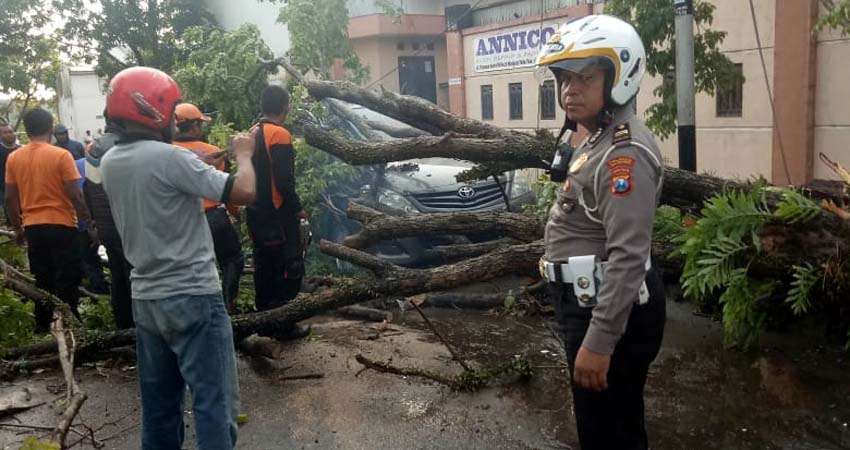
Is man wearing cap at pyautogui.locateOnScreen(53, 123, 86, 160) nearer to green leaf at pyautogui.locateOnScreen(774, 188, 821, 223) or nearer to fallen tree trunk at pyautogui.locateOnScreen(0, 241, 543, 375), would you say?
fallen tree trunk at pyautogui.locateOnScreen(0, 241, 543, 375)

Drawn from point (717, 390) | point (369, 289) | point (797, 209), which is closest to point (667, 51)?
point (797, 209)

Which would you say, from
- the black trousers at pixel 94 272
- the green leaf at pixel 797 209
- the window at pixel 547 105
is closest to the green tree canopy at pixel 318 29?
the window at pixel 547 105

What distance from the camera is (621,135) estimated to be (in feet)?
8.27

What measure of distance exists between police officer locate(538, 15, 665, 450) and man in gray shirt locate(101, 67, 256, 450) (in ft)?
4.19

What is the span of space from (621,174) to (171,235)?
70.2 inches

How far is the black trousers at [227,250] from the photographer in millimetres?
5598

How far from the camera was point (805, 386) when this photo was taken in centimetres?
451

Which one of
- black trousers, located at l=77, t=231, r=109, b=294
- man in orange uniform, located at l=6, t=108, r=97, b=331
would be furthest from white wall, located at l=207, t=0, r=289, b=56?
man in orange uniform, located at l=6, t=108, r=97, b=331

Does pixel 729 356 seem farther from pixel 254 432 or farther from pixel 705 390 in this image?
pixel 254 432

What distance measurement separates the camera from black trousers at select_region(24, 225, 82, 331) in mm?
6109

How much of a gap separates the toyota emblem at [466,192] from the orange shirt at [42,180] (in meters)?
3.91

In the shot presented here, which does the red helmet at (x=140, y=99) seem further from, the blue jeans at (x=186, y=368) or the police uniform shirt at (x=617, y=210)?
the police uniform shirt at (x=617, y=210)

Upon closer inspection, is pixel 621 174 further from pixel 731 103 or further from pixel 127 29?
pixel 127 29

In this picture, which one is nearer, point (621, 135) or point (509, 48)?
point (621, 135)
